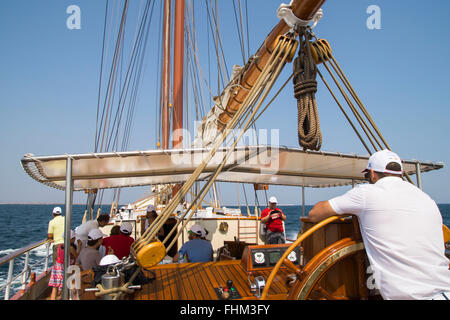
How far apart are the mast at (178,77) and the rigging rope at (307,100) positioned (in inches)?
205

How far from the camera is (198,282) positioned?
2.95 meters

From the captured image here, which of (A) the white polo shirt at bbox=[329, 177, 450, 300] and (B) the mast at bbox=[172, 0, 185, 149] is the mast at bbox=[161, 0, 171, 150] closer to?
(B) the mast at bbox=[172, 0, 185, 149]

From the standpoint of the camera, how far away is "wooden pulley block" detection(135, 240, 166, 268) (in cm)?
192

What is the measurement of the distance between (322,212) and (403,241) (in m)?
0.46

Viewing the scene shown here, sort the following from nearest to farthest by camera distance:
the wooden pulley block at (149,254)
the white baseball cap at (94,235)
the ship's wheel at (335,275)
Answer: the ship's wheel at (335,275), the wooden pulley block at (149,254), the white baseball cap at (94,235)

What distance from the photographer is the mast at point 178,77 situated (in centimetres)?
788

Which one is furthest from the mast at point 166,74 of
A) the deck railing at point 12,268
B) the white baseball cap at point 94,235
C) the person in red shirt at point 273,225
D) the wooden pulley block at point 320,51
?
the wooden pulley block at point 320,51

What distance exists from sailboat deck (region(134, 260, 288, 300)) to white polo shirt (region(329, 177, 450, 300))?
115cm

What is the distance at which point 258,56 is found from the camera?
3.98 metres

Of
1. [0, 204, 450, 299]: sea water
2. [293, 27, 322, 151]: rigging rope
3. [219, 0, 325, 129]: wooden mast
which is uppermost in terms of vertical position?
[219, 0, 325, 129]: wooden mast

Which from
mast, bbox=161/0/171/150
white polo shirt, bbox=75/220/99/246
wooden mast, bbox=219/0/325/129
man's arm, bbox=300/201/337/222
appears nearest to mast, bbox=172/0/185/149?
mast, bbox=161/0/171/150

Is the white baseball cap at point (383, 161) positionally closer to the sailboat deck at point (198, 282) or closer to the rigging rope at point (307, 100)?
the rigging rope at point (307, 100)
